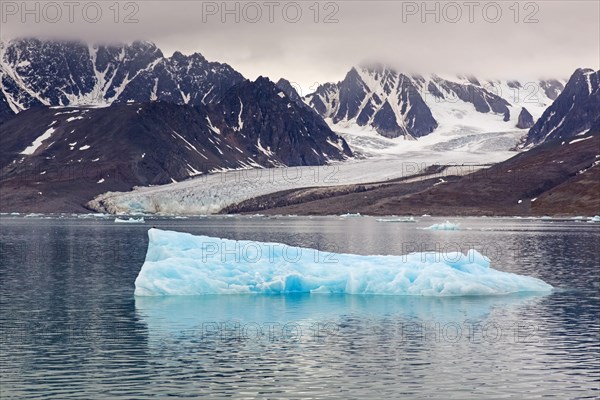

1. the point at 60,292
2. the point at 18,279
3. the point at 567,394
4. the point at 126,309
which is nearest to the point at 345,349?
the point at 567,394

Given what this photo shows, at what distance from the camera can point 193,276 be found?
58.4m

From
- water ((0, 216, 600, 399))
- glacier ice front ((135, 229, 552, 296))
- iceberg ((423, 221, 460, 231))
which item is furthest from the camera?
iceberg ((423, 221, 460, 231))

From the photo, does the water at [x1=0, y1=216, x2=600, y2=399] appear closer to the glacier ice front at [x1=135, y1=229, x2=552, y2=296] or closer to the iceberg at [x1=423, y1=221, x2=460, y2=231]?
the glacier ice front at [x1=135, y1=229, x2=552, y2=296]

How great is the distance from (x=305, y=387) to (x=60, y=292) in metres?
33.2

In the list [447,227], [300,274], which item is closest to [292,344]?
[300,274]

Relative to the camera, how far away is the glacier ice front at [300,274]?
58.6 metres

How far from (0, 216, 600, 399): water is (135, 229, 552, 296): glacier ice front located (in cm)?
142

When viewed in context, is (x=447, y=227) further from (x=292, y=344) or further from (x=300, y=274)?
(x=292, y=344)

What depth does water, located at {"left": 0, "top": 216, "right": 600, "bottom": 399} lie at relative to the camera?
107 feet

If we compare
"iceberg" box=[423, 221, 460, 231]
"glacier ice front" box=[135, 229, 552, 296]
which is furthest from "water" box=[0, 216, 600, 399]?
"iceberg" box=[423, 221, 460, 231]

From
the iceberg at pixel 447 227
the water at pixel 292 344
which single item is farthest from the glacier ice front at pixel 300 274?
the iceberg at pixel 447 227

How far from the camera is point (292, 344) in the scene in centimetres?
4100

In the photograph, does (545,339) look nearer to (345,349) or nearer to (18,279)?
(345,349)

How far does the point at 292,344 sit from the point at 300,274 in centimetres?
1907
